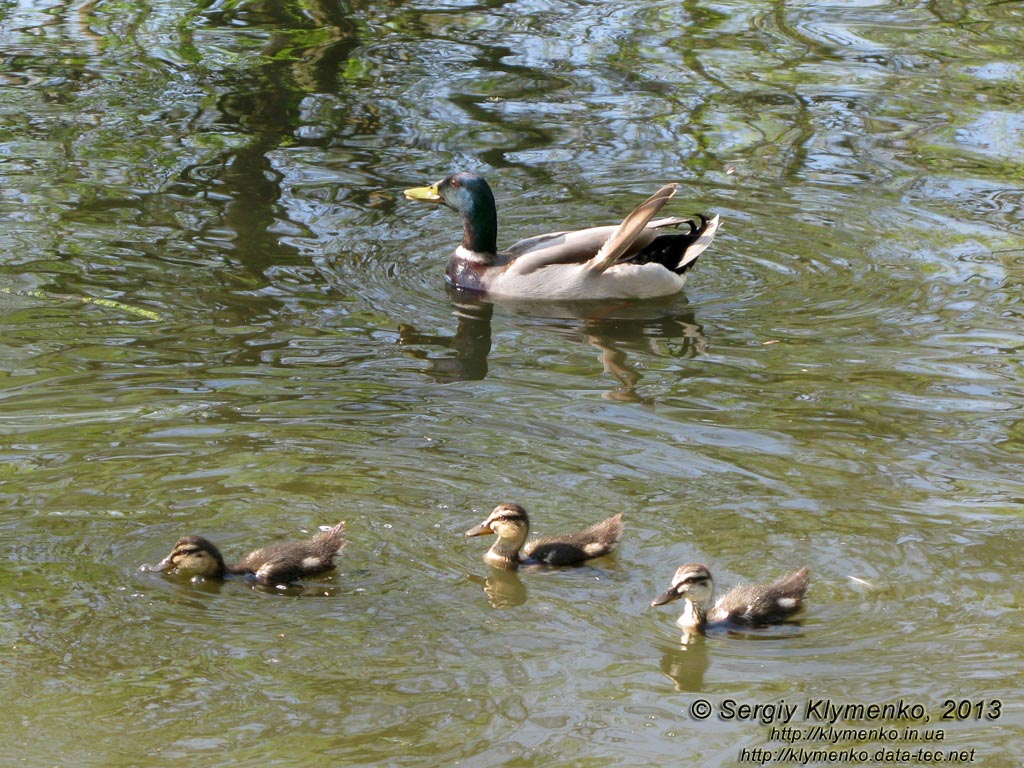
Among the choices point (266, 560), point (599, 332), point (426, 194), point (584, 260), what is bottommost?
point (599, 332)

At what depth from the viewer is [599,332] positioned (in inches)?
394

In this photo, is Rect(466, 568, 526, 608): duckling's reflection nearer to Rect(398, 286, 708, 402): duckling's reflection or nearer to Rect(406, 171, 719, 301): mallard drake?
Rect(398, 286, 708, 402): duckling's reflection

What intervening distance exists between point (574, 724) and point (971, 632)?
171 centimetres

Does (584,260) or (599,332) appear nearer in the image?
(599,332)

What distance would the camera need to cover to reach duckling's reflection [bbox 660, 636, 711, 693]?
5.83m

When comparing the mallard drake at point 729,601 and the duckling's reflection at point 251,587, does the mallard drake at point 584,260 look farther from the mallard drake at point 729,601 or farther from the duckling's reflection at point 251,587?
the mallard drake at point 729,601

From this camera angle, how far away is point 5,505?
7016 mm

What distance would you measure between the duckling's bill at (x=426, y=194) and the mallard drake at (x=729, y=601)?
550 cm

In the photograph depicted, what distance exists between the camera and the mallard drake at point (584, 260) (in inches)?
417

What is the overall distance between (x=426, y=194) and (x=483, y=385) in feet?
9.46

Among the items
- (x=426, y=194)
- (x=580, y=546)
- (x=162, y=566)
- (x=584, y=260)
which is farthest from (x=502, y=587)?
(x=426, y=194)

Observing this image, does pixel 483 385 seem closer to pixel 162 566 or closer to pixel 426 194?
pixel 162 566

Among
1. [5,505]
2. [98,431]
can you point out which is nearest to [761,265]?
[98,431]

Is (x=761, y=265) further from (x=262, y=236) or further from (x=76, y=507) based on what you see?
(x=76, y=507)
